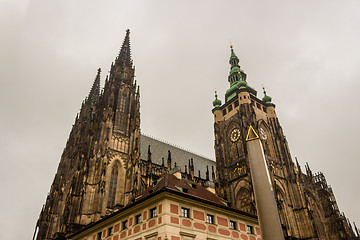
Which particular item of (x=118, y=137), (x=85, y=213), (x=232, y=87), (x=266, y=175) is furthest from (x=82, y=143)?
(x=266, y=175)

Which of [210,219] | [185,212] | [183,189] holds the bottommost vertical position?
[210,219]

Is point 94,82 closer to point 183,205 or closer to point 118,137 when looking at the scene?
point 118,137

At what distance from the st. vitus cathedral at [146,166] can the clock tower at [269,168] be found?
0.50 feet

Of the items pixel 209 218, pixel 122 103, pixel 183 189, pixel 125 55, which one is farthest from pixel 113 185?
pixel 125 55

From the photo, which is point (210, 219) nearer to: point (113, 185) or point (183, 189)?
point (183, 189)

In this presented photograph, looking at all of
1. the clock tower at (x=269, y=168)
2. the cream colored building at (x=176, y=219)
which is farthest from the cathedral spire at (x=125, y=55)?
the cream colored building at (x=176, y=219)

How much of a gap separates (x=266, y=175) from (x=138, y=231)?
12584mm

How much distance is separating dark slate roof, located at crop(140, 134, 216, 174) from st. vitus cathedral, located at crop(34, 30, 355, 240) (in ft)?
0.94

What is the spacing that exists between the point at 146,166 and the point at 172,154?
589 inches

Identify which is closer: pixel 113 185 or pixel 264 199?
pixel 264 199

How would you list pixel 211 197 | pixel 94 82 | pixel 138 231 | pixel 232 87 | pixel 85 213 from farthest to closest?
1. pixel 94 82
2. pixel 232 87
3. pixel 85 213
4. pixel 211 197
5. pixel 138 231

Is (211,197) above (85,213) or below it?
below

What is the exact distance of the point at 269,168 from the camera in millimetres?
45062

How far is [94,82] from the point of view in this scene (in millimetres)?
72062
